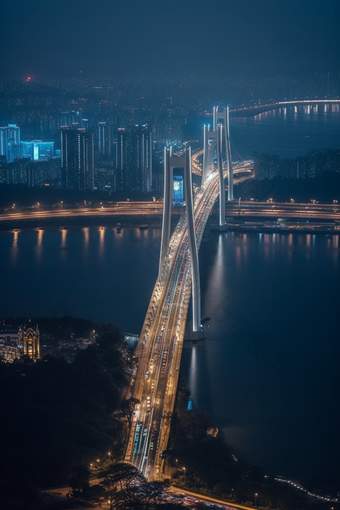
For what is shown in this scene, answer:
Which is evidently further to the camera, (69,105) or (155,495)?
(69,105)

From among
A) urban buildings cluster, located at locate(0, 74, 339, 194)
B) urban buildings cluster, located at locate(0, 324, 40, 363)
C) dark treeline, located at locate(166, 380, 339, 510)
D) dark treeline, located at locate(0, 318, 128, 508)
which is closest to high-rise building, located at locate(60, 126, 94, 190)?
urban buildings cluster, located at locate(0, 74, 339, 194)

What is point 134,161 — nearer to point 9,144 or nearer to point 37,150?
point 37,150

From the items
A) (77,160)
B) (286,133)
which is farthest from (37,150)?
(286,133)

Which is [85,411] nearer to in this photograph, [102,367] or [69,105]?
[102,367]

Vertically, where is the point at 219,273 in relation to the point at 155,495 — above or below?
above

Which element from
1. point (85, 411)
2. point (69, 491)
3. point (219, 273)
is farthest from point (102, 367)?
point (219, 273)

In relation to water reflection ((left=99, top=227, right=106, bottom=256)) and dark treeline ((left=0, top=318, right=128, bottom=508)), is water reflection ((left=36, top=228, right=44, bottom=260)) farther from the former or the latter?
dark treeline ((left=0, top=318, right=128, bottom=508))

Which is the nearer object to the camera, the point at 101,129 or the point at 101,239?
the point at 101,239

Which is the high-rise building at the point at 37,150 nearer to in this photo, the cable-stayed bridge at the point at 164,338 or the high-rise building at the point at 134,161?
the high-rise building at the point at 134,161
